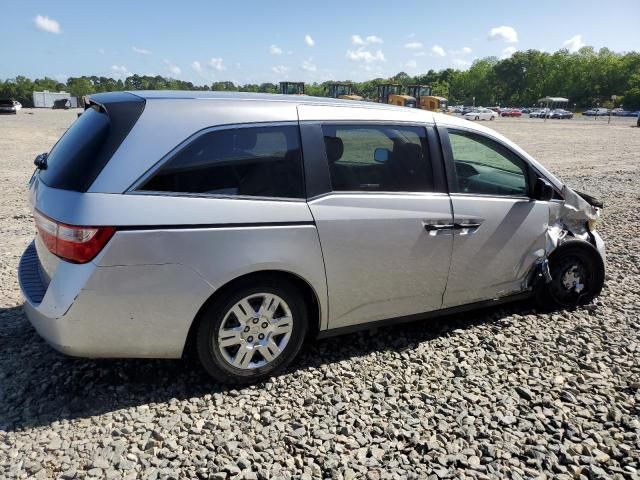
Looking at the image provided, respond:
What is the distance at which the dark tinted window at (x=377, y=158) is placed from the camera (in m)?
3.33

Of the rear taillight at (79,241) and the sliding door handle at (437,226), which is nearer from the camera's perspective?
the rear taillight at (79,241)

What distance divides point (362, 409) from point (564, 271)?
255 centimetres

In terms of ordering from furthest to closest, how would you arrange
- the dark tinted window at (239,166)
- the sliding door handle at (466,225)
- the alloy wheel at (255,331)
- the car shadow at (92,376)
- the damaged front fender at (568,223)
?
the damaged front fender at (568,223) → the sliding door handle at (466,225) → the alloy wheel at (255,331) → the car shadow at (92,376) → the dark tinted window at (239,166)

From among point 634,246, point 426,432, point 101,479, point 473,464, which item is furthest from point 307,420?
point 634,246

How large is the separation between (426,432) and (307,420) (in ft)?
2.31

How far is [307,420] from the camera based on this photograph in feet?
9.59

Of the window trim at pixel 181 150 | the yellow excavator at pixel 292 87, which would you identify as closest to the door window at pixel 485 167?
the window trim at pixel 181 150

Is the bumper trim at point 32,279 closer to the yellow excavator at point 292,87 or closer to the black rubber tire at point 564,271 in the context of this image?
the black rubber tire at point 564,271

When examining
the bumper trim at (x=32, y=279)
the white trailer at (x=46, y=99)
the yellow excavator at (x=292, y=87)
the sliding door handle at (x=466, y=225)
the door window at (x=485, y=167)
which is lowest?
the bumper trim at (x=32, y=279)

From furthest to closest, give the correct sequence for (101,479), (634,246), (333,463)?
(634,246) → (333,463) → (101,479)

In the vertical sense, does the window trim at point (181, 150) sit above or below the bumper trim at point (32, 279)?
above

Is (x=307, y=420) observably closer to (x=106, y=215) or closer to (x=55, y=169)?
(x=106, y=215)

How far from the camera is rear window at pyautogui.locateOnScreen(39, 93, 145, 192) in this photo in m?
2.71

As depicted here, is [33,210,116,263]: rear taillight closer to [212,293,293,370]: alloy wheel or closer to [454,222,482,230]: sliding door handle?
[212,293,293,370]: alloy wheel
